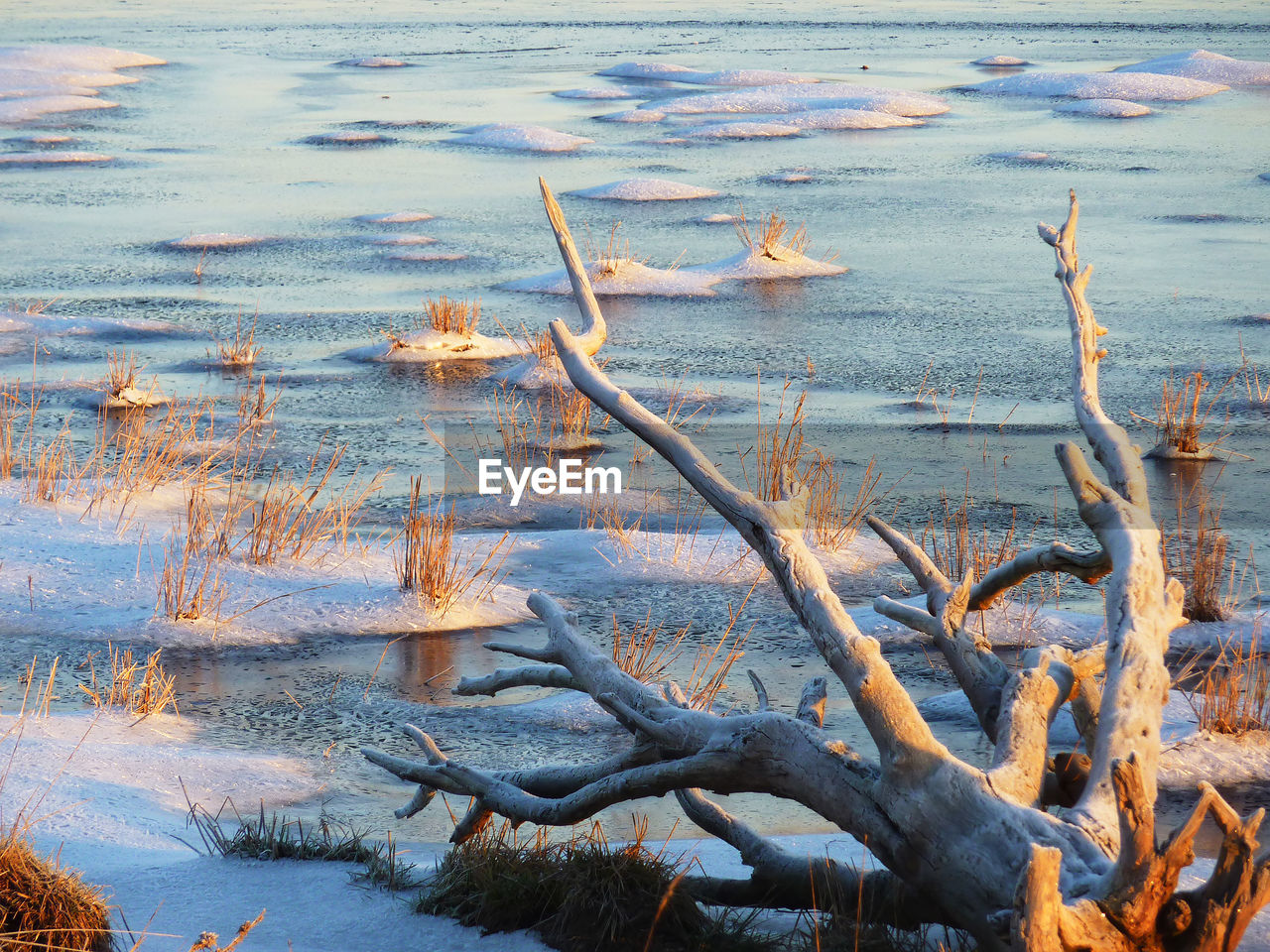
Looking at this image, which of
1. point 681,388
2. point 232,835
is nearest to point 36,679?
point 232,835

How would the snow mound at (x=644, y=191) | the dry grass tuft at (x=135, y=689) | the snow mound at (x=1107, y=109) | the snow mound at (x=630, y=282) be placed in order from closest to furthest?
the dry grass tuft at (x=135, y=689), the snow mound at (x=630, y=282), the snow mound at (x=644, y=191), the snow mound at (x=1107, y=109)

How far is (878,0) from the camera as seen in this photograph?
5238cm

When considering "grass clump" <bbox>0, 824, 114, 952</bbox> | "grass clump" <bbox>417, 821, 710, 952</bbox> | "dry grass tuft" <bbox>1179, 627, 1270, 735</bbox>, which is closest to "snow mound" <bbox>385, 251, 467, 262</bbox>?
"dry grass tuft" <bbox>1179, 627, 1270, 735</bbox>

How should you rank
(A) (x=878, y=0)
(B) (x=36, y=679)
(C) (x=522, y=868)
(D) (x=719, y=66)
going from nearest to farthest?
(C) (x=522, y=868), (B) (x=36, y=679), (D) (x=719, y=66), (A) (x=878, y=0)

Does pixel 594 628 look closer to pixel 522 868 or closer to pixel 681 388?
pixel 522 868

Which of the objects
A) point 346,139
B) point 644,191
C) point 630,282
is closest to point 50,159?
point 346,139

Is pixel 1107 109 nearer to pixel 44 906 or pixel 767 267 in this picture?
pixel 767 267

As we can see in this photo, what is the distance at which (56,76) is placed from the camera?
26.6 m

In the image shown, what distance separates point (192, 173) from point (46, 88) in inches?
375

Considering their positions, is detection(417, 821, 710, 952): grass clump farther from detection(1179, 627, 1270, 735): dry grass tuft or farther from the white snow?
the white snow

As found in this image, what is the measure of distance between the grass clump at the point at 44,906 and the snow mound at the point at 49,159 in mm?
16448

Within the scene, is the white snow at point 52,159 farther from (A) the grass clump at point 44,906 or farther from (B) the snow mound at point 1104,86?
(A) the grass clump at point 44,906

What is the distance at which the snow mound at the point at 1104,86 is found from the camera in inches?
922

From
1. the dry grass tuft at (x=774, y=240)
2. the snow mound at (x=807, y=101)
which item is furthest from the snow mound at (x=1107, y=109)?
the dry grass tuft at (x=774, y=240)
